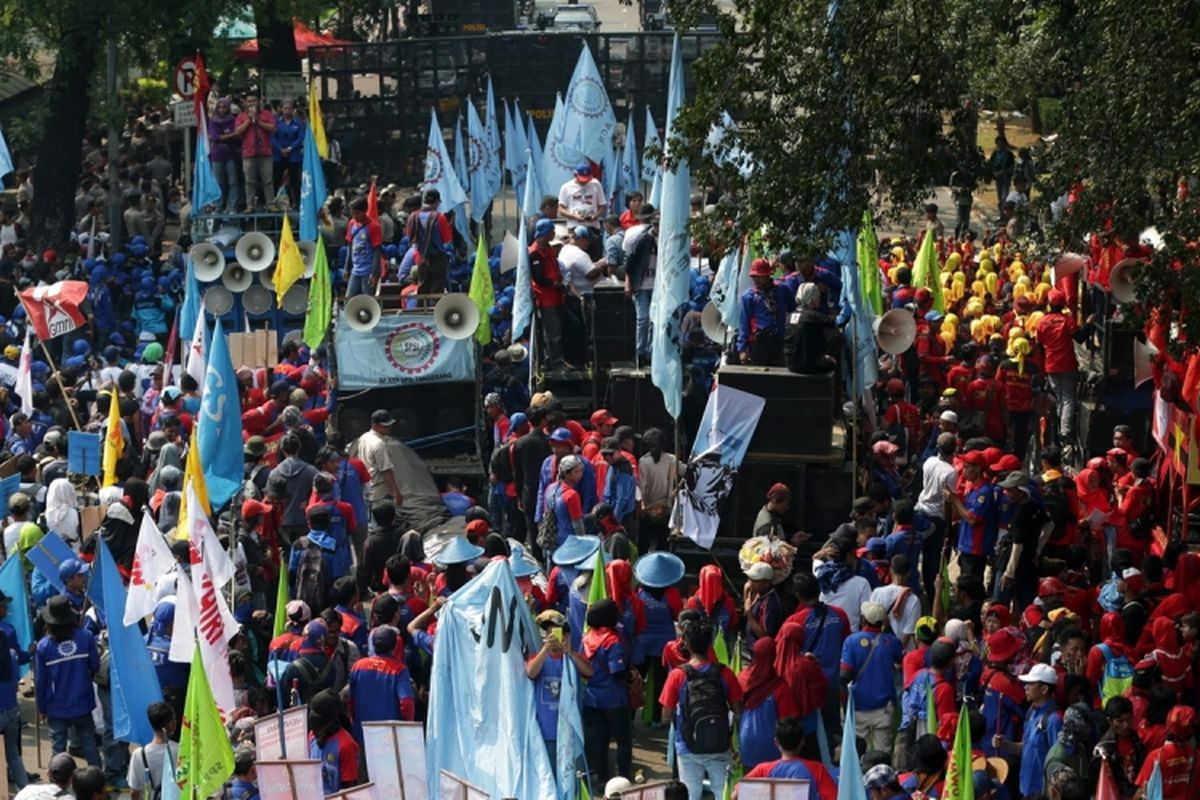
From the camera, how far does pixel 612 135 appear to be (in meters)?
30.3

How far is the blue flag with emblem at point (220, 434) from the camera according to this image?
1797cm

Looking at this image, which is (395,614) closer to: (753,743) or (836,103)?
(753,743)

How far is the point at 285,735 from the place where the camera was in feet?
40.7

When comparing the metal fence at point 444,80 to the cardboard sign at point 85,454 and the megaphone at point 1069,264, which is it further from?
the cardboard sign at point 85,454

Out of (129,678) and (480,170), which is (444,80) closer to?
(480,170)

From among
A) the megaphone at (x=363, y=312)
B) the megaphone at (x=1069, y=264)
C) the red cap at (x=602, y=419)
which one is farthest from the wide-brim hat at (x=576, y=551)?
the megaphone at (x=1069, y=264)

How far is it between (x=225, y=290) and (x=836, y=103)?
1106cm

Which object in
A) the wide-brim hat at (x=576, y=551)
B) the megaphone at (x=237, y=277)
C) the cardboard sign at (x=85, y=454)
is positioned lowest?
the wide-brim hat at (x=576, y=551)

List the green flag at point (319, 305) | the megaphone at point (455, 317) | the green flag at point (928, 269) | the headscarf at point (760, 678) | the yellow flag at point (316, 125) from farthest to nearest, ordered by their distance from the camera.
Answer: the yellow flag at point (316, 125)
the green flag at point (928, 269)
the green flag at point (319, 305)
the megaphone at point (455, 317)
the headscarf at point (760, 678)

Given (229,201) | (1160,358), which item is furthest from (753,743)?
(229,201)

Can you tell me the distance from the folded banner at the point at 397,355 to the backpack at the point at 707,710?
802cm

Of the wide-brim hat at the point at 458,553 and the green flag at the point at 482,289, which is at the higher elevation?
the green flag at the point at 482,289

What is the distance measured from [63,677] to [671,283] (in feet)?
19.4

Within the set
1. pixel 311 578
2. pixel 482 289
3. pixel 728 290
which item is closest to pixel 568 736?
pixel 311 578
